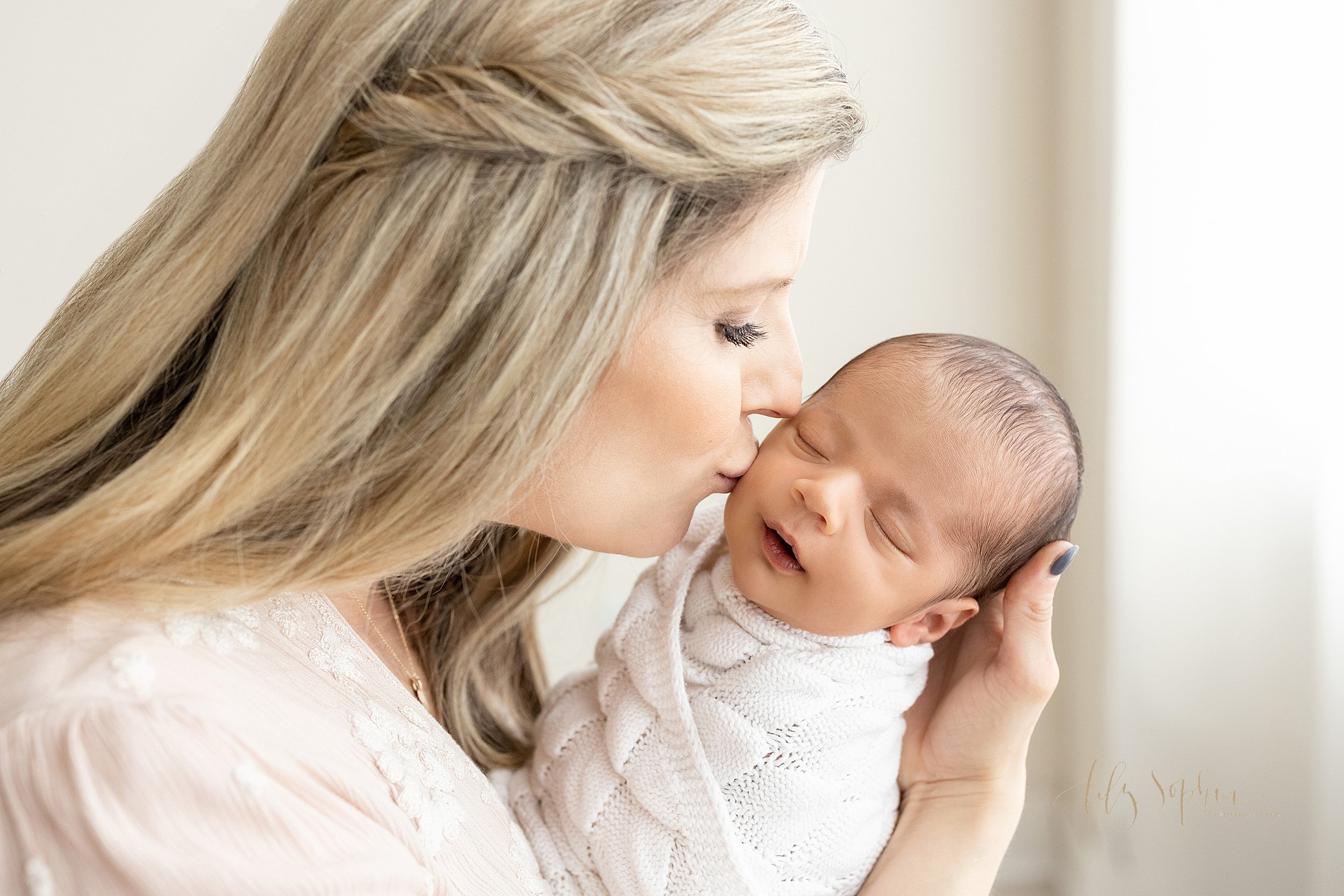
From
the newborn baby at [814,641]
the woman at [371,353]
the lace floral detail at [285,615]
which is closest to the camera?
the woman at [371,353]

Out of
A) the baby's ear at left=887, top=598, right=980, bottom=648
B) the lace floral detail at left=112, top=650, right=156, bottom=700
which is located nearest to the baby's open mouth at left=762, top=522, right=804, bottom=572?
the baby's ear at left=887, top=598, right=980, bottom=648

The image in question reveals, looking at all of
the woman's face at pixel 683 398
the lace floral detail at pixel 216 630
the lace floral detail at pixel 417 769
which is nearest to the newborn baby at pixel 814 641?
the woman's face at pixel 683 398

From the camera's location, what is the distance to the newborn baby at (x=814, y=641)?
1.22 meters

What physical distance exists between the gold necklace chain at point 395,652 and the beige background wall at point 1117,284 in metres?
0.45

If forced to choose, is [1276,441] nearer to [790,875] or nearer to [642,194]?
[790,875]

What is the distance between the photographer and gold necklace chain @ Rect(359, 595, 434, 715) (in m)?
1.36

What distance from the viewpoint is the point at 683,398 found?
1092 mm

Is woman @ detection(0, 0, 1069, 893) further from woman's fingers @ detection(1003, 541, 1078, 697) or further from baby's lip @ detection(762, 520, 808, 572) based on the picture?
woman's fingers @ detection(1003, 541, 1078, 697)

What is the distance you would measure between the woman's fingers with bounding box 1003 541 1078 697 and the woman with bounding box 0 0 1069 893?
1.61 ft

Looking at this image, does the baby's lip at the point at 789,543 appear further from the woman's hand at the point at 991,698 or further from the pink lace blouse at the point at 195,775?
the pink lace blouse at the point at 195,775

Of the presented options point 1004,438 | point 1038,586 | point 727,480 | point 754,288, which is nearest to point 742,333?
point 754,288

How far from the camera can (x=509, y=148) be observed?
0.92 m

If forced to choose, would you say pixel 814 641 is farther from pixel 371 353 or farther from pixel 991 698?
pixel 371 353

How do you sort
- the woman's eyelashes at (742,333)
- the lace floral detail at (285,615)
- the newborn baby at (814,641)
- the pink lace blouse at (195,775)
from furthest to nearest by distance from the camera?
1. the newborn baby at (814,641)
2. the woman's eyelashes at (742,333)
3. the lace floral detail at (285,615)
4. the pink lace blouse at (195,775)
